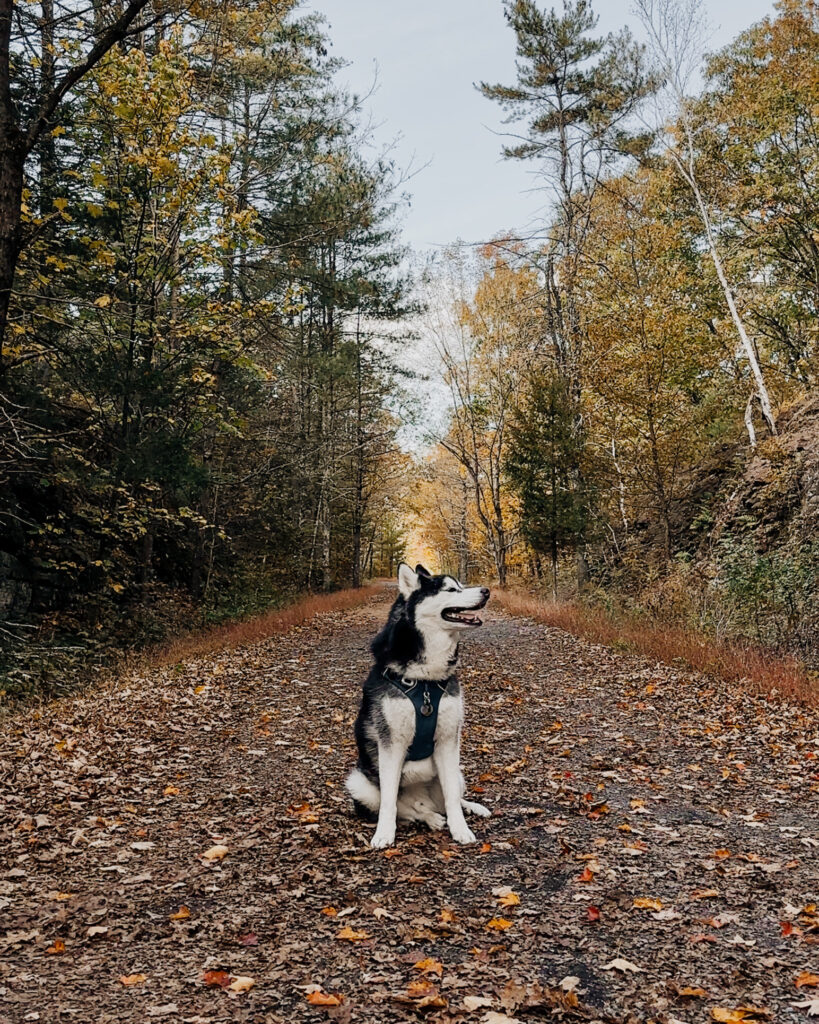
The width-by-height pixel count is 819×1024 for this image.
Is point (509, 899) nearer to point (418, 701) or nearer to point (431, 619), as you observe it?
point (418, 701)

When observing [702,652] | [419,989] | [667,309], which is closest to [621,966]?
[419,989]

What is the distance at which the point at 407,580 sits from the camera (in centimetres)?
452

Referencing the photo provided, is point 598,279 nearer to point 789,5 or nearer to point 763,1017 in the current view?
point 789,5

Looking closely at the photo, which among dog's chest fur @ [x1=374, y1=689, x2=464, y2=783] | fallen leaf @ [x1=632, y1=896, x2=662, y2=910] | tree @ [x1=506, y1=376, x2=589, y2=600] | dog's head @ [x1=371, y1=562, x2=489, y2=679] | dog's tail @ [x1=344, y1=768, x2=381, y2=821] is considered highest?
tree @ [x1=506, y1=376, x2=589, y2=600]

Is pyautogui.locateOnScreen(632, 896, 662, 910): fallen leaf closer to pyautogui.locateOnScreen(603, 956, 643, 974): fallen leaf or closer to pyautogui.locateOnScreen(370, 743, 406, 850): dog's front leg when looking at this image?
pyautogui.locateOnScreen(603, 956, 643, 974): fallen leaf

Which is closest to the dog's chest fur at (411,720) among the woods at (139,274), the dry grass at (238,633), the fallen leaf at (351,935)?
the fallen leaf at (351,935)

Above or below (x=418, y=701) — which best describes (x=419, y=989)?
below

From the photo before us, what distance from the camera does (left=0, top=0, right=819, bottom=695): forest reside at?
10570 millimetres

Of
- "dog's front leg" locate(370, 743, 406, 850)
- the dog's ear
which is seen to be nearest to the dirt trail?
"dog's front leg" locate(370, 743, 406, 850)

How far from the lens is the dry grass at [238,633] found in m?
12.3

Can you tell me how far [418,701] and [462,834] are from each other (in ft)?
3.21

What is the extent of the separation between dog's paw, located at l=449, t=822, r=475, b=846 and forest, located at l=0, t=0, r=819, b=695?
6107 mm

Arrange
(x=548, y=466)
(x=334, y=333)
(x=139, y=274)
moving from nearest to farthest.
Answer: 1. (x=139, y=274)
2. (x=548, y=466)
3. (x=334, y=333)

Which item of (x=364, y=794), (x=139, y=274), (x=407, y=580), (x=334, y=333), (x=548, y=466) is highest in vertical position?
(x=334, y=333)
